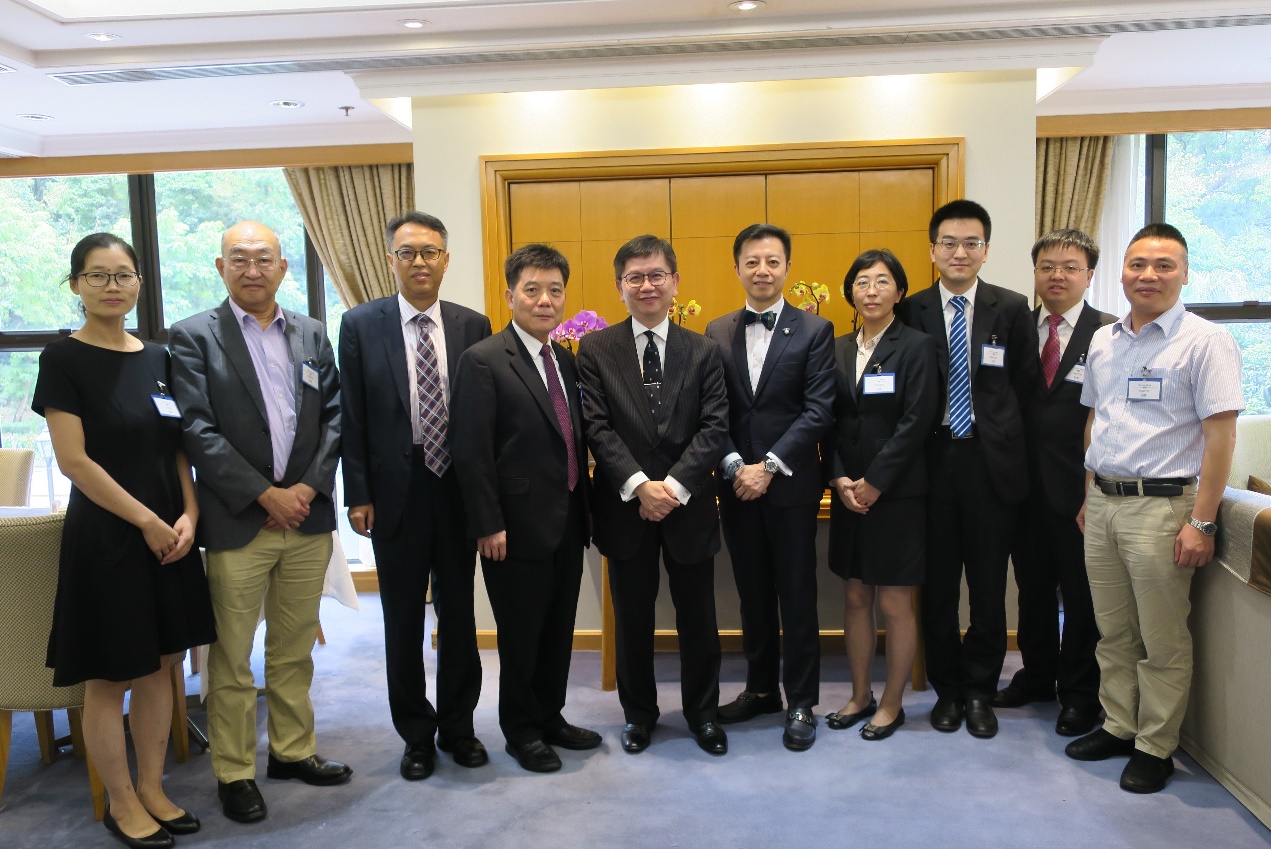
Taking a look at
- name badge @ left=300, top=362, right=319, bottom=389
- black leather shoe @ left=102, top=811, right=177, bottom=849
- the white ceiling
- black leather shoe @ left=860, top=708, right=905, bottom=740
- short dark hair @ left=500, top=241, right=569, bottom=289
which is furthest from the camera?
the white ceiling

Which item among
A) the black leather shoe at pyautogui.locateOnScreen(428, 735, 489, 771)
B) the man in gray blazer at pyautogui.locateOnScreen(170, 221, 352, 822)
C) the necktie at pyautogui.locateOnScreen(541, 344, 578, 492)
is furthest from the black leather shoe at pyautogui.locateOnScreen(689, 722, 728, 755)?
the man in gray blazer at pyautogui.locateOnScreen(170, 221, 352, 822)

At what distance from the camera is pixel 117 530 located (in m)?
2.55

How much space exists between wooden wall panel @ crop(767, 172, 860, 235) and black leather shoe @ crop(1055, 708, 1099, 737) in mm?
2273

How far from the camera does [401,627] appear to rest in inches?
119

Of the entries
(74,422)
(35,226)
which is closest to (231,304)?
(74,422)

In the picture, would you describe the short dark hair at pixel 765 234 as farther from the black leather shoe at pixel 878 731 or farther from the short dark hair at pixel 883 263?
the black leather shoe at pixel 878 731

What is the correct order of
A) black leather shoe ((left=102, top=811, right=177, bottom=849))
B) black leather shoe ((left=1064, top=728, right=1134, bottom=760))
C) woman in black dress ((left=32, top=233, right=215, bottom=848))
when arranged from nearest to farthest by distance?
woman in black dress ((left=32, top=233, right=215, bottom=848)) < black leather shoe ((left=102, top=811, right=177, bottom=849)) < black leather shoe ((left=1064, top=728, right=1134, bottom=760))

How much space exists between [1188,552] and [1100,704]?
2.90 ft

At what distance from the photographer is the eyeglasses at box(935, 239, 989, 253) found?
3.31m

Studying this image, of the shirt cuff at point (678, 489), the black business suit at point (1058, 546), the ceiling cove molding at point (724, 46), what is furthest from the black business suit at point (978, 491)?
the ceiling cove molding at point (724, 46)

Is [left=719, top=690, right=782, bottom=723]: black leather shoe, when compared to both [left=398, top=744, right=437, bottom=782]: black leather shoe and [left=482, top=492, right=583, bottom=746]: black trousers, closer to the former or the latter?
[left=482, top=492, right=583, bottom=746]: black trousers

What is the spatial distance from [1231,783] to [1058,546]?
900mm

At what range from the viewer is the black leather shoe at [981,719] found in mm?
3307

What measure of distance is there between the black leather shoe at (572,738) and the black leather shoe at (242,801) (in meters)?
0.95
